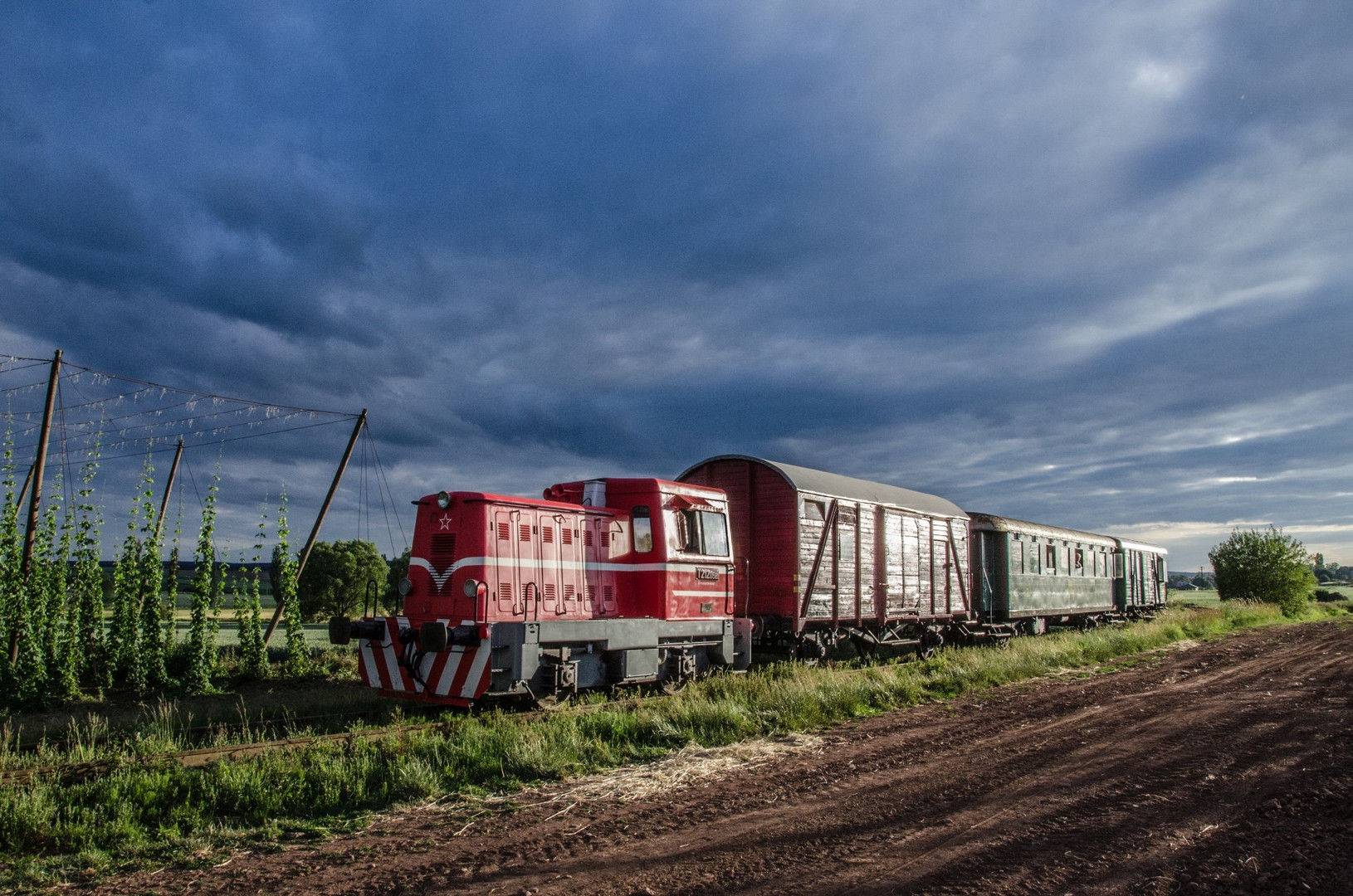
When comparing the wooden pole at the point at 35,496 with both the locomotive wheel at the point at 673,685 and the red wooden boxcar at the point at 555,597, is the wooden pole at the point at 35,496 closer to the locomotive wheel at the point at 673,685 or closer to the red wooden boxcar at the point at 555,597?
the red wooden boxcar at the point at 555,597

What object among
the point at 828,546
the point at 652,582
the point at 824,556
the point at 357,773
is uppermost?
the point at 828,546

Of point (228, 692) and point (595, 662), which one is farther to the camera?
point (228, 692)

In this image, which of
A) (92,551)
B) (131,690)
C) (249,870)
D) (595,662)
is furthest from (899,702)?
(92,551)

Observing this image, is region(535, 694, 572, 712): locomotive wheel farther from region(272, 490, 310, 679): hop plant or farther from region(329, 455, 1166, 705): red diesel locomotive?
region(272, 490, 310, 679): hop plant

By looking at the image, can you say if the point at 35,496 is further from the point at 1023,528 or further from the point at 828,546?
the point at 1023,528

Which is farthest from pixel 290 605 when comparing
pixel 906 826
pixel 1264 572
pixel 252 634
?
pixel 1264 572

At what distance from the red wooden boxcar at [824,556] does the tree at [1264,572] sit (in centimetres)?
4464

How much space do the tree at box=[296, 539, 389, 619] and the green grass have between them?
25.3 meters

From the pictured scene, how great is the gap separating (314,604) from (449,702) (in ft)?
91.2

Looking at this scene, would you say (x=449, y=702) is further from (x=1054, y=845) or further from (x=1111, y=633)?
(x=1111, y=633)

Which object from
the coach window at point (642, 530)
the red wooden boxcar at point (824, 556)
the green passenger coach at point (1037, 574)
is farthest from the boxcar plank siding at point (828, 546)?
the green passenger coach at point (1037, 574)

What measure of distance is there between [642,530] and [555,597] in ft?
6.34

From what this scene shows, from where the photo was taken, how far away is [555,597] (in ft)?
41.4

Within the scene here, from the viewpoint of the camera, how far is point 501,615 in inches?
463
